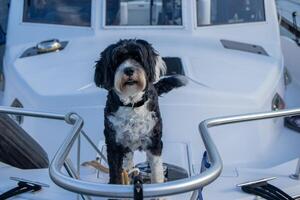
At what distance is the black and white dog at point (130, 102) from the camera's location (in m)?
1.93

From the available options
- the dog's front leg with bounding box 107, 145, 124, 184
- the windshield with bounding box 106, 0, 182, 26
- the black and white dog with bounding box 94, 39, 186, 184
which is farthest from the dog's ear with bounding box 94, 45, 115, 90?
the windshield with bounding box 106, 0, 182, 26

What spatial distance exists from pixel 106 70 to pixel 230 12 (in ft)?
6.99

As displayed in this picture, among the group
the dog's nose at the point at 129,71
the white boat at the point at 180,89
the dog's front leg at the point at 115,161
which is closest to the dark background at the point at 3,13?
the white boat at the point at 180,89

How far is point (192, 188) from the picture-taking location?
61.4 inches

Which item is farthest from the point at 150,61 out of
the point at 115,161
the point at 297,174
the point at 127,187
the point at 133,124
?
the point at 297,174

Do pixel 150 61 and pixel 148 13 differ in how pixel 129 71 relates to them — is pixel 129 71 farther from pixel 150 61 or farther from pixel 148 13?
pixel 148 13

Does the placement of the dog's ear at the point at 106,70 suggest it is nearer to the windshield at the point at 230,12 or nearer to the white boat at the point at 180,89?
the white boat at the point at 180,89

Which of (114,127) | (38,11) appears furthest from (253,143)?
(38,11)

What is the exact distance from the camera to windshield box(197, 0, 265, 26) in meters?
3.75

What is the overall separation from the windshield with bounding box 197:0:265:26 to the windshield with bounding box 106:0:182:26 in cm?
16

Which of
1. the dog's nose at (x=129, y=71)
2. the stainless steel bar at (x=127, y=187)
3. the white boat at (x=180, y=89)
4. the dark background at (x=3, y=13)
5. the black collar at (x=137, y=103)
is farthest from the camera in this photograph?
the dark background at (x=3, y=13)

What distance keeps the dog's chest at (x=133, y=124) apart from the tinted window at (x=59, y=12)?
185 centimetres

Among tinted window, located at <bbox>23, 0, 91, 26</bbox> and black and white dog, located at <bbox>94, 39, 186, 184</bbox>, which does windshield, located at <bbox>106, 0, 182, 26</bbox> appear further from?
black and white dog, located at <bbox>94, 39, 186, 184</bbox>

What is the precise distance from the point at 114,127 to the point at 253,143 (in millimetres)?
1105
